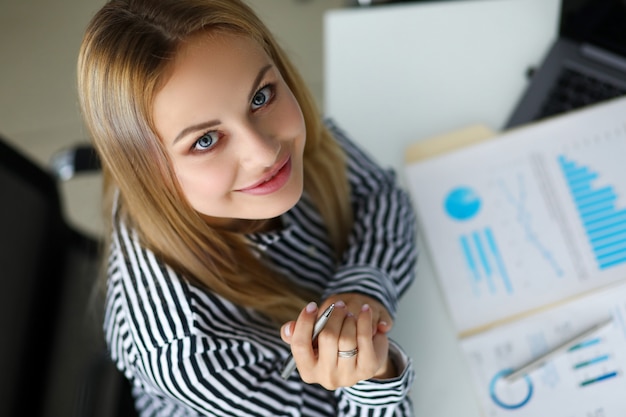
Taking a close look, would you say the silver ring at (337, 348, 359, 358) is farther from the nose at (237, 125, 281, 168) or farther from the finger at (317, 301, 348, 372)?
the nose at (237, 125, 281, 168)

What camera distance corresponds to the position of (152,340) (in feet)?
2.55

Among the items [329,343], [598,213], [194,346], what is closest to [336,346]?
[329,343]

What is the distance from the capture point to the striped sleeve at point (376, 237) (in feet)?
2.84

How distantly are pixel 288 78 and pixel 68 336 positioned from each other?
1.75 ft

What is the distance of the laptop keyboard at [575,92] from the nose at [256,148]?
0.45 metres

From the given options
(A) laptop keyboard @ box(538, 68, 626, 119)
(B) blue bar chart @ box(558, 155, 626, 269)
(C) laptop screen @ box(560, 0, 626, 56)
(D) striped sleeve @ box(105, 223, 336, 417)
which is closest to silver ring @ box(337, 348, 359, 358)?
(D) striped sleeve @ box(105, 223, 336, 417)

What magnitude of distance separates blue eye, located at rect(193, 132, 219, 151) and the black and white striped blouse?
6.9 inches

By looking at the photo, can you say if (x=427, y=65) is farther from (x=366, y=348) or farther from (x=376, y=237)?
(x=366, y=348)

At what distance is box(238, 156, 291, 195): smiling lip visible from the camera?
28.6 inches

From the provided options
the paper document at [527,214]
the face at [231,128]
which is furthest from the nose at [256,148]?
the paper document at [527,214]

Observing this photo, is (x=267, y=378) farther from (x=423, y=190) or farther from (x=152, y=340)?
(x=423, y=190)

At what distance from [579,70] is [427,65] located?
21 cm

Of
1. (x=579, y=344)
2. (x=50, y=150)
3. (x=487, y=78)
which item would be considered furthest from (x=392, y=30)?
(x=50, y=150)

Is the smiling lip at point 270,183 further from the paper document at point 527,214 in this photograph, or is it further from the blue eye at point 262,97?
the paper document at point 527,214
